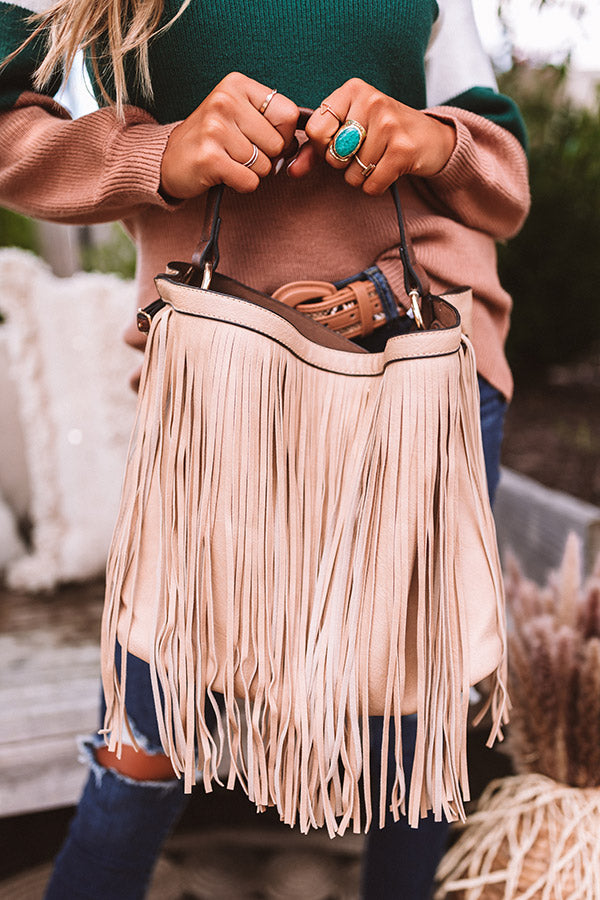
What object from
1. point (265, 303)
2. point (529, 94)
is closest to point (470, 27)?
point (265, 303)

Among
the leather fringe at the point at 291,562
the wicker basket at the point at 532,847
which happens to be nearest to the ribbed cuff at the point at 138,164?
the leather fringe at the point at 291,562

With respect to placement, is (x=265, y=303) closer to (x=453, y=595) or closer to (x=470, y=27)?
(x=453, y=595)

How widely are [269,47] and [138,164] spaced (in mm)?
153

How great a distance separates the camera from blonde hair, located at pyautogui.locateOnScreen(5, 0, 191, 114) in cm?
53

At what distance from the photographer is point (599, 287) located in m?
2.44

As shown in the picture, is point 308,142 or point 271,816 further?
point 271,816

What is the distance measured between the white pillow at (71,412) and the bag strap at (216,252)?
2.94 ft

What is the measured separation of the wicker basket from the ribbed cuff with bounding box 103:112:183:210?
837 mm

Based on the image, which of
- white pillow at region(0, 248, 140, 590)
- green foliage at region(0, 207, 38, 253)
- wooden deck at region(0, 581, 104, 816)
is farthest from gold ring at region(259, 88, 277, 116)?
green foliage at region(0, 207, 38, 253)

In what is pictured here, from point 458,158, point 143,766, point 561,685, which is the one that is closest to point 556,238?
point 561,685

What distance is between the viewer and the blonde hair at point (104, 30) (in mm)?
532

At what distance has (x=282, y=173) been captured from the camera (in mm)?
601

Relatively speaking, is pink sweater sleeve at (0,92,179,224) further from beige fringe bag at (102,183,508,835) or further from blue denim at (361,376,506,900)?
blue denim at (361,376,506,900)

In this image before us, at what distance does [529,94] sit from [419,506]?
7.41 ft
